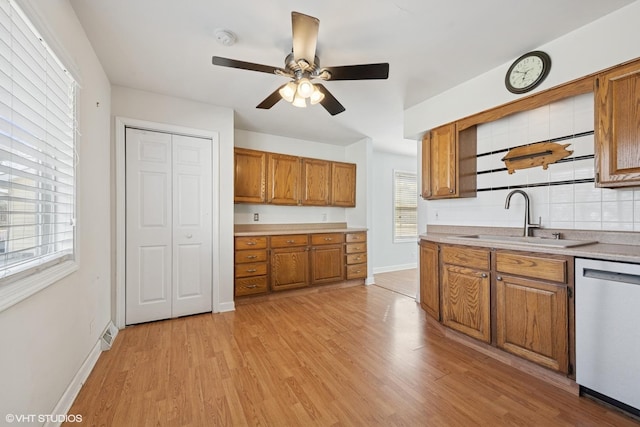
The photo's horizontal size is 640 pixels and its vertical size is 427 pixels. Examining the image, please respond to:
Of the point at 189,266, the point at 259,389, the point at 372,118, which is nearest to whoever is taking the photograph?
the point at 259,389

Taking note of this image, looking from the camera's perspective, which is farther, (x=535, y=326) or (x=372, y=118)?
(x=372, y=118)

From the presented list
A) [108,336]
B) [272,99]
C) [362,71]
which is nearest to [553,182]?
[362,71]

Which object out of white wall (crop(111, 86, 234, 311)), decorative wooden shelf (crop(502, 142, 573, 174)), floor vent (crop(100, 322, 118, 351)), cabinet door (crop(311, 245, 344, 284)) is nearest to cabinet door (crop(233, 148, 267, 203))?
white wall (crop(111, 86, 234, 311))

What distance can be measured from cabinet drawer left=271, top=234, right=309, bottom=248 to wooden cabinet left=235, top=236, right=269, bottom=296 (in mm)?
145

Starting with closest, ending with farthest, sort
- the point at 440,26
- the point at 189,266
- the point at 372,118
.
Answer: the point at 440,26
the point at 189,266
the point at 372,118

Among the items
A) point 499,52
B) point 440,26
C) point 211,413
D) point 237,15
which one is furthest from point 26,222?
point 499,52

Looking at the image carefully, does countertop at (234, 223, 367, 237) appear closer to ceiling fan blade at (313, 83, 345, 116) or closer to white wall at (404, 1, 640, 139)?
ceiling fan blade at (313, 83, 345, 116)

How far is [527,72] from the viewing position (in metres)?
2.15

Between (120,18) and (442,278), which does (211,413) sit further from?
(120,18)

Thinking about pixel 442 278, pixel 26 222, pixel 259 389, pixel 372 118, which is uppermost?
pixel 372 118

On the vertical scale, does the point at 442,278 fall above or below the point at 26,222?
below

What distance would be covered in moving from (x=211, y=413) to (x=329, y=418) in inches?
26.6

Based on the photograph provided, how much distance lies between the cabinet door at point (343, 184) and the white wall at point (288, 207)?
0.56 ft

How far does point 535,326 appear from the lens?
179 cm
